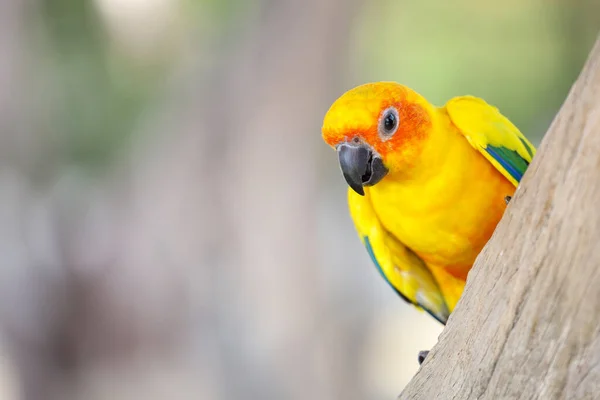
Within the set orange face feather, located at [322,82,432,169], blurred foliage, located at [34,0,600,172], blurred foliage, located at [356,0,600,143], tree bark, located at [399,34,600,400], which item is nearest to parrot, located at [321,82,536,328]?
orange face feather, located at [322,82,432,169]

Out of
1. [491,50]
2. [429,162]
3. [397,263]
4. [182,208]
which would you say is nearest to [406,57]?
[491,50]

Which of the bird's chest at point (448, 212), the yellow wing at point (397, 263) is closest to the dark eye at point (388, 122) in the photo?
the bird's chest at point (448, 212)

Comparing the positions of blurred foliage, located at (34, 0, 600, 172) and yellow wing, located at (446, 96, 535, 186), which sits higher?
blurred foliage, located at (34, 0, 600, 172)

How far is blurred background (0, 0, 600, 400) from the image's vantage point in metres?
2.34

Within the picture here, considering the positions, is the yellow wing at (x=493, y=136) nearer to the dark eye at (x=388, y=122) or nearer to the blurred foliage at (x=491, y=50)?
the dark eye at (x=388, y=122)

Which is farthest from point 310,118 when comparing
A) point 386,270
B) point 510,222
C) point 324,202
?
point 510,222

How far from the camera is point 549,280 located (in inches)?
22.5

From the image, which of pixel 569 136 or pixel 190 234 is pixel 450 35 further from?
pixel 569 136

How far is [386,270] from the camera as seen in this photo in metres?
1.24

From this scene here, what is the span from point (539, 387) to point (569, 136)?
260mm

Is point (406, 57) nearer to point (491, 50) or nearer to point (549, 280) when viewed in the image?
point (491, 50)

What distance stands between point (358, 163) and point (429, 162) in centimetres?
13

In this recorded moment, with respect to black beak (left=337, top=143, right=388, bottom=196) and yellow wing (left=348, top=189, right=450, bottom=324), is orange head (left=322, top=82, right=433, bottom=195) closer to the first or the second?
black beak (left=337, top=143, right=388, bottom=196)

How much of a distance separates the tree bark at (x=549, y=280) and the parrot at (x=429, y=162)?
0.33 meters
